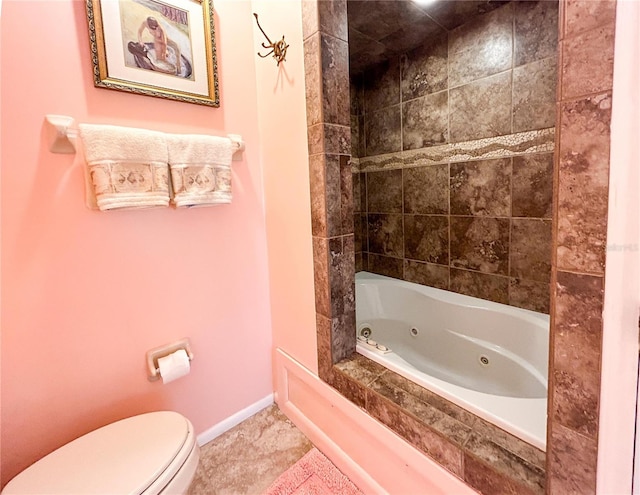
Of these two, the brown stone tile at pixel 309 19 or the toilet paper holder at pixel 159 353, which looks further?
the toilet paper holder at pixel 159 353

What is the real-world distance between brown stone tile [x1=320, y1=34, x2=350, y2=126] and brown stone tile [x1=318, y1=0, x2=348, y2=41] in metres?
0.03

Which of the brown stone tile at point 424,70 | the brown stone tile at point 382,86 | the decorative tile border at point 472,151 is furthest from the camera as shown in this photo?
the brown stone tile at point 382,86

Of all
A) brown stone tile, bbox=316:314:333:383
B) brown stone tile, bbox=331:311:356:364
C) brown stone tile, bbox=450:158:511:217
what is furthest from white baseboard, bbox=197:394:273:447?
brown stone tile, bbox=450:158:511:217

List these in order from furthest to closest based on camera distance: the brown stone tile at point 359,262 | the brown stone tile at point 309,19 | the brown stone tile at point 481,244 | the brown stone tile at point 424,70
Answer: the brown stone tile at point 359,262, the brown stone tile at point 424,70, the brown stone tile at point 481,244, the brown stone tile at point 309,19

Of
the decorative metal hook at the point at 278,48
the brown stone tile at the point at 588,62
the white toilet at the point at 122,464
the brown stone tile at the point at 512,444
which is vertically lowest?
the white toilet at the point at 122,464

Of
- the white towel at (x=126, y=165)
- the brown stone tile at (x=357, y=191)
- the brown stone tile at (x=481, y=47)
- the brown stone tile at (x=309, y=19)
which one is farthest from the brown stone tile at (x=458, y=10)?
the white towel at (x=126, y=165)

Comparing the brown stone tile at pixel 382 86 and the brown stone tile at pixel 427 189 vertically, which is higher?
the brown stone tile at pixel 382 86

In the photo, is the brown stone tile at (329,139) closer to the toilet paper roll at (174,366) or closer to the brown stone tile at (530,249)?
the toilet paper roll at (174,366)

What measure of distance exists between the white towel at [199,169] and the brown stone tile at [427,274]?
1.58 metres

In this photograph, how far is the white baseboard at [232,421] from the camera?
1550 millimetres

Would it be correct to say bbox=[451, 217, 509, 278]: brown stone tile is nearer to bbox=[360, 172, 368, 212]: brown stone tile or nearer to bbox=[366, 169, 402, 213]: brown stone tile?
bbox=[366, 169, 402, 213]: brown stone tile

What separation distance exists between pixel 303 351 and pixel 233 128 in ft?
3.84

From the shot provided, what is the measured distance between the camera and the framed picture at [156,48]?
1.13 m

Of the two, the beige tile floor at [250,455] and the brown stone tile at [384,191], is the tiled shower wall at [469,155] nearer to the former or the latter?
the brown stone tile at [384,191]
